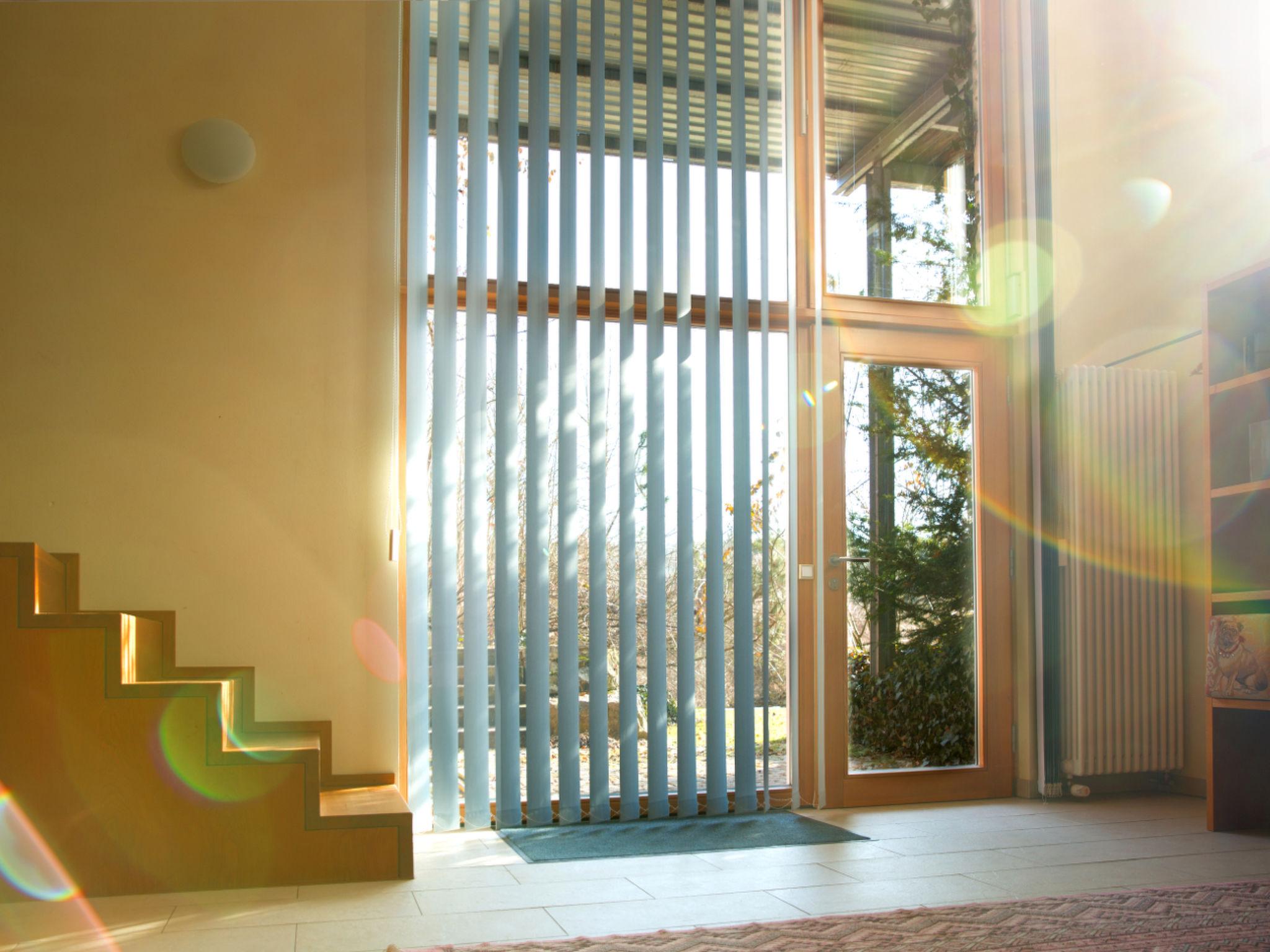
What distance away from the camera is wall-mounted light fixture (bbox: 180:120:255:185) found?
354 cm

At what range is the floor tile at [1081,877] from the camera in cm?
Result: 275

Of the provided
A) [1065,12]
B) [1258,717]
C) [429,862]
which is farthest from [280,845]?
[1065,12]

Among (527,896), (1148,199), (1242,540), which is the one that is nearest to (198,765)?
(527,896)

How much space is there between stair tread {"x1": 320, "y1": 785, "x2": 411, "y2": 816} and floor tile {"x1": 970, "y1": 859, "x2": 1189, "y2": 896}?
1617 mm

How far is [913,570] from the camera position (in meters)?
4.23

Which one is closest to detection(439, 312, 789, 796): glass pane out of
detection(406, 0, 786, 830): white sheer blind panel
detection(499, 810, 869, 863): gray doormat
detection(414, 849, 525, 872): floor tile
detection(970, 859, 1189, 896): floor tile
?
detection(406, 0, 786, 830): white sheer blind panel

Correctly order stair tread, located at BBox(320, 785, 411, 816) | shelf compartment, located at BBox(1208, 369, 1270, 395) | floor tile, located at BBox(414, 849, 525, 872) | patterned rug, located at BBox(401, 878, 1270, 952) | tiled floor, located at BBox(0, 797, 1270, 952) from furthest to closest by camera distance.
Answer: shelf compartment, located at BBox(1208, 369, 1270, 395) → floor tile, located at BBox(414, 849, 525, 872) → stair tread, located at BBox(320, 785, 411, 816) → tiled floor, located at BBox(0, 797, 1270, 952) → patterned rug, located at BBox(401, 878, 1270, 952)

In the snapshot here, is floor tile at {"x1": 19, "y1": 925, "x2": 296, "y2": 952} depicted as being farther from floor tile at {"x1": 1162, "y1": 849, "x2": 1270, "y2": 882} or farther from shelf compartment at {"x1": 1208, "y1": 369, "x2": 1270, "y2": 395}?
shelf compartment at {"x1": 1208, "y1": 369, "x2": 1270, "y2": 395}

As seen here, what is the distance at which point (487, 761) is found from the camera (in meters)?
3.56

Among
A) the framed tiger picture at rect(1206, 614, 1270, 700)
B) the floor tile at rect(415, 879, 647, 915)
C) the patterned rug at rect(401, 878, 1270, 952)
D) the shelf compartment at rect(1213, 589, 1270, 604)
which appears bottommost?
the floor tile at rect(415, 879, 647, 915)

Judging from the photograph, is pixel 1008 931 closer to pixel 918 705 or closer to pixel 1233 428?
pixel 918 705

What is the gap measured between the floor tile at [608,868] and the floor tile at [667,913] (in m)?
0.31

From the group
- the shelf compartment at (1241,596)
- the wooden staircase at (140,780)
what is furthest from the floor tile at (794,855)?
the shelf compartment at (1241,596)

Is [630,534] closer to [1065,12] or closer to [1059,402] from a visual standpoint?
[1059,402]
